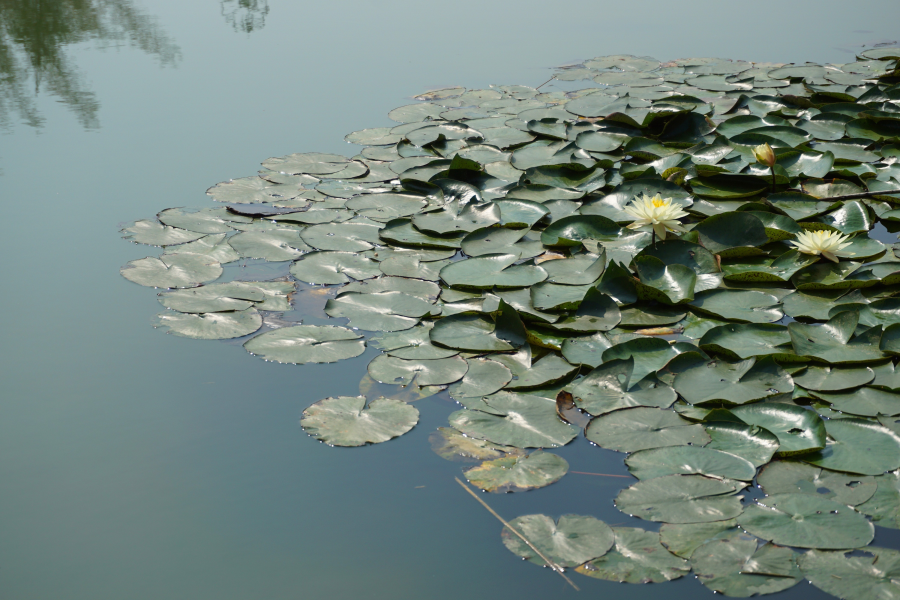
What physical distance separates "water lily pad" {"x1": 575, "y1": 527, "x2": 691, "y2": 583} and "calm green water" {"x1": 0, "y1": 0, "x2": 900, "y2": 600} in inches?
1.0

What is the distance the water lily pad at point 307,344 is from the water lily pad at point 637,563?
1120 mm

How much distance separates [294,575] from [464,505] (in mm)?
451

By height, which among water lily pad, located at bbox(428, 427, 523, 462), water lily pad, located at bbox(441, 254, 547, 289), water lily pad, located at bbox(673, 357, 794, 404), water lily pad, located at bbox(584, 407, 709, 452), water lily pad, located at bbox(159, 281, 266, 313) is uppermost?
water lily pad, located at bbox(441, 254, 547, 289)

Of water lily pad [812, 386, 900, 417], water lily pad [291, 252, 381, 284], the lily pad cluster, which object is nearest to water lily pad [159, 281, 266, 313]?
the lily pad cluster

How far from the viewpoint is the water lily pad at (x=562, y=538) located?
1601mm

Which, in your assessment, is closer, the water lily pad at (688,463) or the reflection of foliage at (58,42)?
the water lily pad at (688,463)

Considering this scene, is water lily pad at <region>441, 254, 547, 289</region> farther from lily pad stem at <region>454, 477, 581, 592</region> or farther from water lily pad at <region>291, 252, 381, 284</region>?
lily pad stem at <region>454, 477, 581, 592</region>

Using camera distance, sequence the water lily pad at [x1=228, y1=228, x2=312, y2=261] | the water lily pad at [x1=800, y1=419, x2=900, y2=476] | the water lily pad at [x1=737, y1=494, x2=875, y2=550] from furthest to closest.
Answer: the water lily pad at [x1=228, y1=228, x2=312, y2=261] → the water lily pad at [x1=800, y1=419, x2=900, y2=476] → the water lily pad at [x1=737, y1=494, x2=875, y2=550]

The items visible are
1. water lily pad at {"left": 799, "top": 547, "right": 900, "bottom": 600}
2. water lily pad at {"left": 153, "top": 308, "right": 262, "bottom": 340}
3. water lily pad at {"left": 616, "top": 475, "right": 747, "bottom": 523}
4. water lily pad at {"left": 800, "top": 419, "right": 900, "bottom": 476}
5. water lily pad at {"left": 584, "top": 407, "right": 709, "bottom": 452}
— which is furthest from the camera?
water lily pad at {"left": 153, "top": 308, "right": 262, "bottom": 340}

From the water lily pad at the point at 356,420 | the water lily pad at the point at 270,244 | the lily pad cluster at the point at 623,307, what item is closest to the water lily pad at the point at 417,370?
the lily pad cluster at the point at 623,307

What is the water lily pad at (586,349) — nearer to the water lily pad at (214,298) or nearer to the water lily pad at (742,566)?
the water lily pad at (742,566)

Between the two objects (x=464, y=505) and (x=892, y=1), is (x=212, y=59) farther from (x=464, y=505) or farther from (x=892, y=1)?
(x=892, y=1)

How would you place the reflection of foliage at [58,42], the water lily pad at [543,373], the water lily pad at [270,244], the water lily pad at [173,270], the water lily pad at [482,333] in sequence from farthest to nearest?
1. the reflection of foliage at [58,42]
2. the water lily pad at [270,244]
3. the water lily pad at [173,270]
4. the water lily pad at [482,333]
5. the water lily pad at [543,373]

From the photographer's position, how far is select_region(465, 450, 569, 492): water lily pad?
71.5 inches
